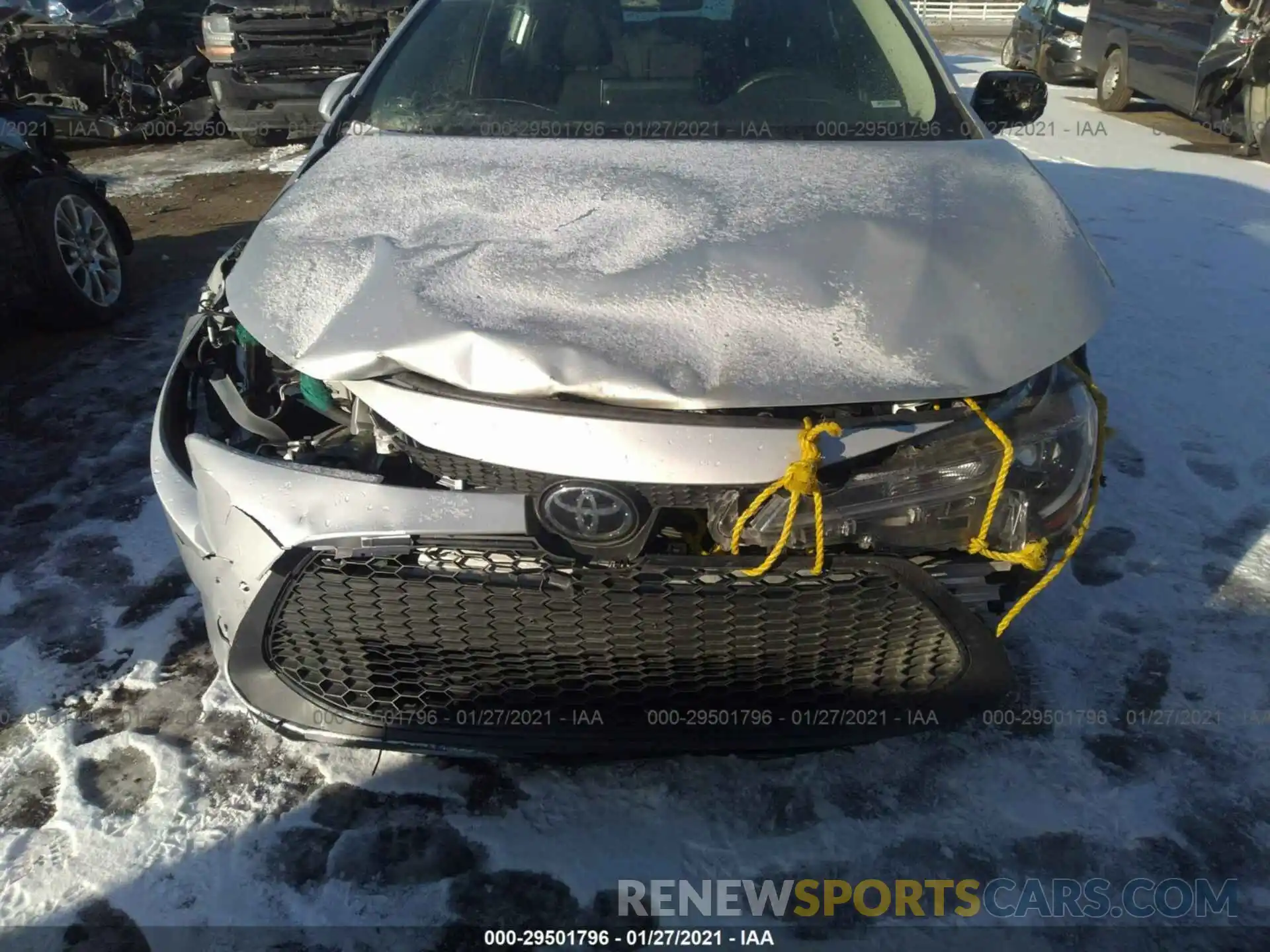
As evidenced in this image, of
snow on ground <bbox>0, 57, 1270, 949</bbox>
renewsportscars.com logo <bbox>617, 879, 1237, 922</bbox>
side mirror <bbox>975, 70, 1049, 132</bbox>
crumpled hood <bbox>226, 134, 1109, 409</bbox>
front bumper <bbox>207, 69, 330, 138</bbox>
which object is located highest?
side mirror <bbox>975, 70, 1049, 132</bbox>

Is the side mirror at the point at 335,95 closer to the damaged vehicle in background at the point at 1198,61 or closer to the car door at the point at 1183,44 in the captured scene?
the damaged vehicle in background at the point at 1198,61

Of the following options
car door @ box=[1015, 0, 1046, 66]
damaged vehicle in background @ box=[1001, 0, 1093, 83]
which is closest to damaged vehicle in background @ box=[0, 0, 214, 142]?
damaged vehicle in background @ box=[1001, 0, 1093, 83]

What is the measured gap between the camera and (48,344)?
4422 millimetres

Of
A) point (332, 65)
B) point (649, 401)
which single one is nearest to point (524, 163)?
point (649, 401)

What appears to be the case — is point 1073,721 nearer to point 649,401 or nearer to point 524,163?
point 649,401

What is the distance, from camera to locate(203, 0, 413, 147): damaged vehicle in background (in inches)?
280

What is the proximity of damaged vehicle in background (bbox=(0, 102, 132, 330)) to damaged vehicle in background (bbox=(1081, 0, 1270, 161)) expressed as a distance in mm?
8031

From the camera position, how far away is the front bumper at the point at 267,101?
7105mm

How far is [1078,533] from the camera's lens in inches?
72.2

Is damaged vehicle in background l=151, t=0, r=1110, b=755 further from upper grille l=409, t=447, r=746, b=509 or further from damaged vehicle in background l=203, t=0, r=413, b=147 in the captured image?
damaged vehicle in background l=203, t=0, r=413, b=147

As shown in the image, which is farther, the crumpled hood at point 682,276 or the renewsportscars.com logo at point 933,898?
the renewsportscars.com logo at point 933,898

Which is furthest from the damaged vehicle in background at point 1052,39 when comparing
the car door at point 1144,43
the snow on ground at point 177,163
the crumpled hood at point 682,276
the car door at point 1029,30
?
the crumpled hood at point 682,276

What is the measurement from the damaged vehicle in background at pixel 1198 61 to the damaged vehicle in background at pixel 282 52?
6.53m

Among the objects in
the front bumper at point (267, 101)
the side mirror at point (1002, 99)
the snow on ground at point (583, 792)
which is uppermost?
the side mirror at point (1002, 99)
